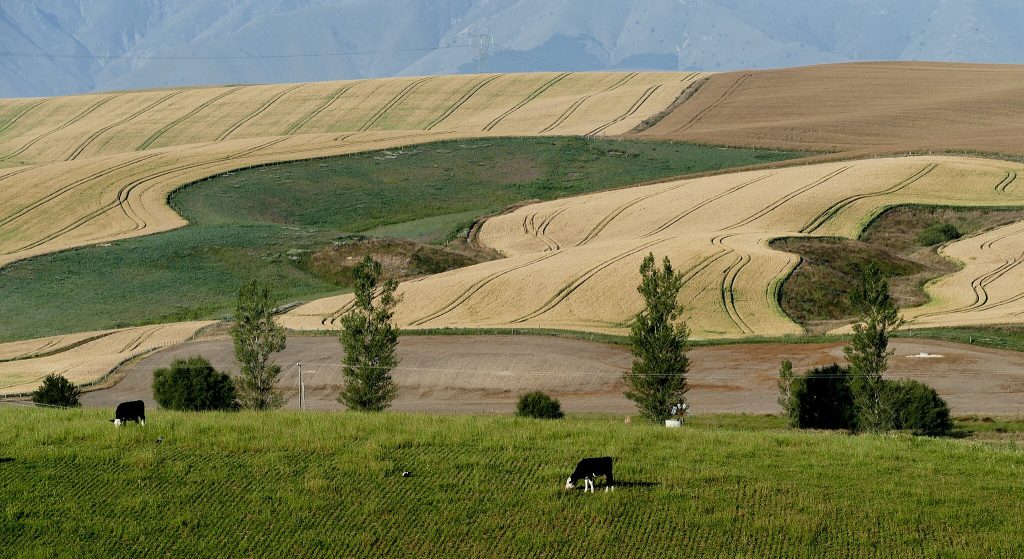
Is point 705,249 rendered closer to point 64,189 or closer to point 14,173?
point 64,189

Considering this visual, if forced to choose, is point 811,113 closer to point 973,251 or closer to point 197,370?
point 973,251

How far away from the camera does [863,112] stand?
16862cm

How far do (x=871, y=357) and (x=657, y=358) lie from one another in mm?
8627

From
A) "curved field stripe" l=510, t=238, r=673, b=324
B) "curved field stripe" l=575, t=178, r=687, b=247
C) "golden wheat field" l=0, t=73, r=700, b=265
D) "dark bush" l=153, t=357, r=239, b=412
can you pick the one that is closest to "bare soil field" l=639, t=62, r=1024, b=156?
"golden wheat field" l=0, t=73, r=700, b=265

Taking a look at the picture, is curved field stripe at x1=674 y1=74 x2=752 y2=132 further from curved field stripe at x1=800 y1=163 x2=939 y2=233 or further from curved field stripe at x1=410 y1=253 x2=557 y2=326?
curved field stripe at x1=410 y1=253 x2=557 y2=326

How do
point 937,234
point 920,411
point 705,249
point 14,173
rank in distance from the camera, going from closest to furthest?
1. point 920,411
2. point 705,249
3. point 937,234
4. point 14,173

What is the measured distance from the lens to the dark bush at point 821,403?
53.2 meters

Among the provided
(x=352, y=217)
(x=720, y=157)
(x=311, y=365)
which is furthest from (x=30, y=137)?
(x=311, y=365)

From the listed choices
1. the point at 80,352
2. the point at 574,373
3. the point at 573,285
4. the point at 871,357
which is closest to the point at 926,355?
the point at 871,357

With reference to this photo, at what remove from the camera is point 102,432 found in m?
36.2

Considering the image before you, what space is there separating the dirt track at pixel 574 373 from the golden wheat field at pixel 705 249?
7.50m

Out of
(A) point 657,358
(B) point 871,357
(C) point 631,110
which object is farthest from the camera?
(C) point 631,110

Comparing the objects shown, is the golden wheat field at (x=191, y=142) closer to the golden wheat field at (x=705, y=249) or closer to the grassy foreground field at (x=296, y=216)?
the grassy foreground field at (x=296, y=216)

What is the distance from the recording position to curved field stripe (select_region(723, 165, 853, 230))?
113 m
